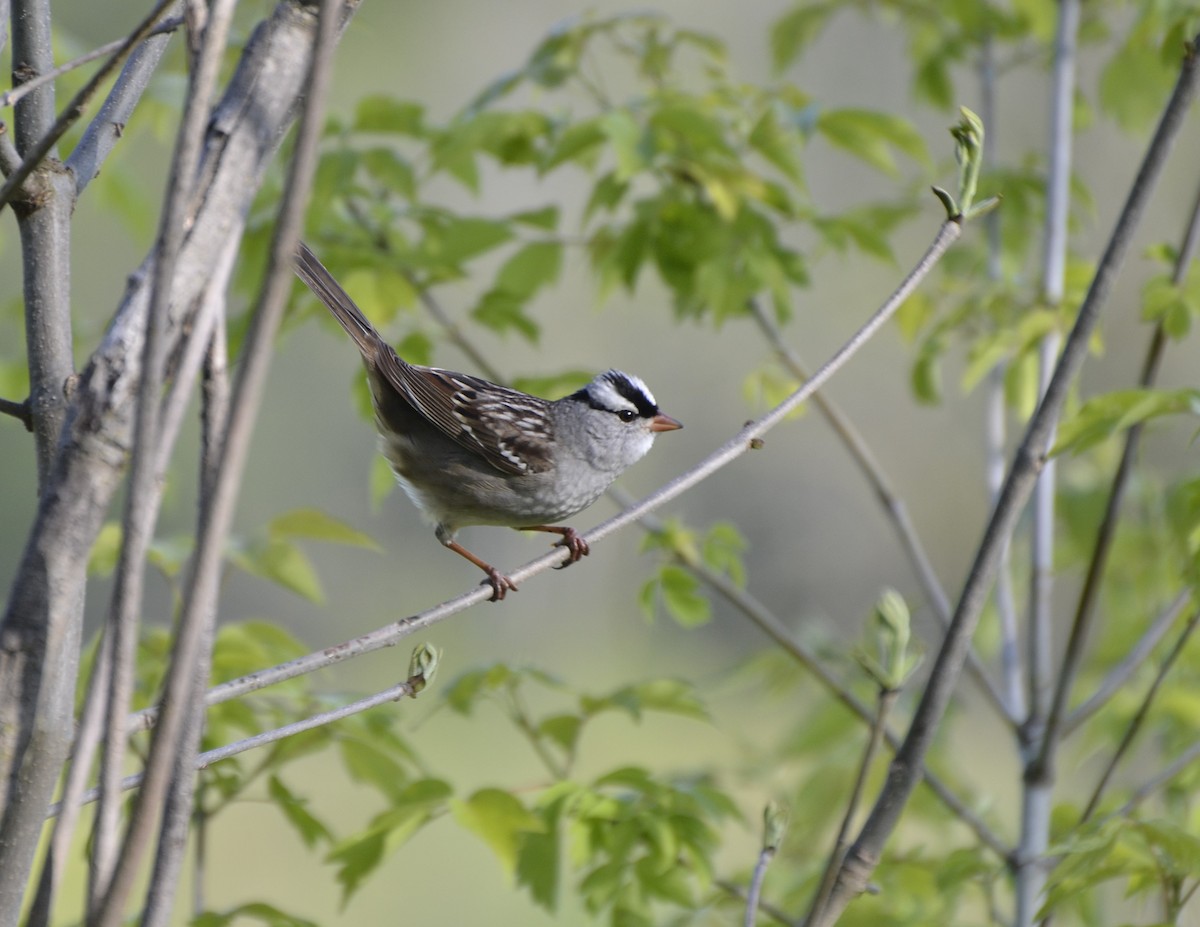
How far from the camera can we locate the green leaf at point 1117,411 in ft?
5.22

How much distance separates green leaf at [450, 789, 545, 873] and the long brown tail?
90 cm

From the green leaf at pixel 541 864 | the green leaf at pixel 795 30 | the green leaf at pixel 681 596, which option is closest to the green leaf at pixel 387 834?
the green leaf at pixel 541 864

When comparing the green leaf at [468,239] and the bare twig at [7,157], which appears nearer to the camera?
the bare twig at [7,157]

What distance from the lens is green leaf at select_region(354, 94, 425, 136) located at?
8.15ft

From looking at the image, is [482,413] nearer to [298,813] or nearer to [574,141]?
[574,141]

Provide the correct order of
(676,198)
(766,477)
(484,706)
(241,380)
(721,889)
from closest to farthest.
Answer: (241,380) < (721,889) < (676,198) < (484,706) < (766,477)

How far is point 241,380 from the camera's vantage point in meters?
0.67

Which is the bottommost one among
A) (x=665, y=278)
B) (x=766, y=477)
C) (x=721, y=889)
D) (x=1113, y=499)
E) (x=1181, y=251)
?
(x=721, y=889)

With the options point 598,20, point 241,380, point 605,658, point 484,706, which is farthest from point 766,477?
point 241,380

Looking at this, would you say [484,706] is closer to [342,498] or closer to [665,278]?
[342,498]

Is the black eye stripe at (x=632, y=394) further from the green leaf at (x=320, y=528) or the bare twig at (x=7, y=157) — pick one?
the bare twig at (x=7, y=157)

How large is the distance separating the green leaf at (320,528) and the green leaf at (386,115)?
0.93m

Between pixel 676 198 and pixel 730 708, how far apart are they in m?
8.02

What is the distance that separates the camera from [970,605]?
1.13m
